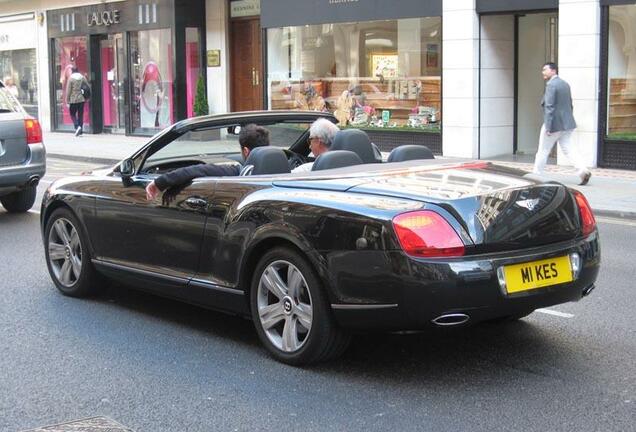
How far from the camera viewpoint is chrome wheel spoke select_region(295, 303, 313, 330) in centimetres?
530

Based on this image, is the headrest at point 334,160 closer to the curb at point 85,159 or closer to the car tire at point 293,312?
the car tire at point 293,312

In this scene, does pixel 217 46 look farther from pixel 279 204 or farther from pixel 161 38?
pixel 279 204

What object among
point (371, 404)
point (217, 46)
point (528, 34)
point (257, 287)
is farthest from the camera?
point (217, 46)

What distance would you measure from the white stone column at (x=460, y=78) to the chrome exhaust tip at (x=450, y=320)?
41.8 ft

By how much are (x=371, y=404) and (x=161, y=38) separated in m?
21.3

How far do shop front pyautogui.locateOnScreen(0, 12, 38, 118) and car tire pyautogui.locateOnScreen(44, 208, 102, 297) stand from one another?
925 inches

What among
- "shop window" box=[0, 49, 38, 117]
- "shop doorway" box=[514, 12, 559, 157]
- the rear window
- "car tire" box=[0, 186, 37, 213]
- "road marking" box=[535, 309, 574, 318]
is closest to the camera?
"road marking" box=[535, 309, 574, 318]

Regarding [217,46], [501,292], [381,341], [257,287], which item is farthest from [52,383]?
[217,46]

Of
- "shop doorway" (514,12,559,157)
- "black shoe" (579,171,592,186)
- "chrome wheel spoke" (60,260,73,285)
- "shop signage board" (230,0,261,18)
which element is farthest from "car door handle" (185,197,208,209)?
"shop signage board" (230,0,261,18)

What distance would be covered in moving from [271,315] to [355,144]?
1608mm

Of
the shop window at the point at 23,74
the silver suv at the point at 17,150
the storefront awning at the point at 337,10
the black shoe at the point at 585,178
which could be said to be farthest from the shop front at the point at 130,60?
the black shoe at the point at 585,178

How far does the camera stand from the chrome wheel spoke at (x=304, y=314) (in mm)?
5301

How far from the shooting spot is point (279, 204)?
5441 mm

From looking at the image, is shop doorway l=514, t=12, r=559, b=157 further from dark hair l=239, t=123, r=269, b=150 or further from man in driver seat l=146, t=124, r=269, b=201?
man in driver seat l=146, t=124, r=269, b=201
